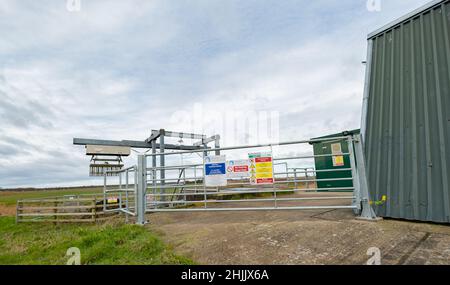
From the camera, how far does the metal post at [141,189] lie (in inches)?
192

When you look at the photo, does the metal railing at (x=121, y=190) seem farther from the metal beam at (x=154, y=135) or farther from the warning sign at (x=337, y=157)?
the warning sign at (x=337, y=157)

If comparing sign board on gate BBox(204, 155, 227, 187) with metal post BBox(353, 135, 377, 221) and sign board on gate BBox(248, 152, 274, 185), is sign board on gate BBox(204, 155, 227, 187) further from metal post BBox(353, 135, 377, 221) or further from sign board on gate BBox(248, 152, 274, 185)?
metal post BBox(353, 135, 377, 221)

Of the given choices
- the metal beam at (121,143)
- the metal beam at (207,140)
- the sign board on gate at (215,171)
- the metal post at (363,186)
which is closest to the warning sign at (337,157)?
the metal post at (363,186)

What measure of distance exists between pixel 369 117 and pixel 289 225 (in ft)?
9.54

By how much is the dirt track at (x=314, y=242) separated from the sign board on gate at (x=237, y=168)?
1.01 meters

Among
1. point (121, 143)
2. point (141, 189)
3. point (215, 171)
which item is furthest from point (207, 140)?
point (215, 171)

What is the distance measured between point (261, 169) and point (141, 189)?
279cm

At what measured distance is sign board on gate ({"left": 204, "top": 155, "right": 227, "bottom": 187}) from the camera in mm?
4637

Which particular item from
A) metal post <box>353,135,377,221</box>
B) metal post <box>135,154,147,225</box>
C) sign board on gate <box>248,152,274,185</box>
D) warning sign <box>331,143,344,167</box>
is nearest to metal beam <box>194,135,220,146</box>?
warning sign <box>331,143,344,167</box>

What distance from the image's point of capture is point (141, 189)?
503cm

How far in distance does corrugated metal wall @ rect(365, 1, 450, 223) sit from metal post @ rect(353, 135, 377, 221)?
13.1 inches

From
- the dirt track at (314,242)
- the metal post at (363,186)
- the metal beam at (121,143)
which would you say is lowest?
the dirt track at (314,242)
